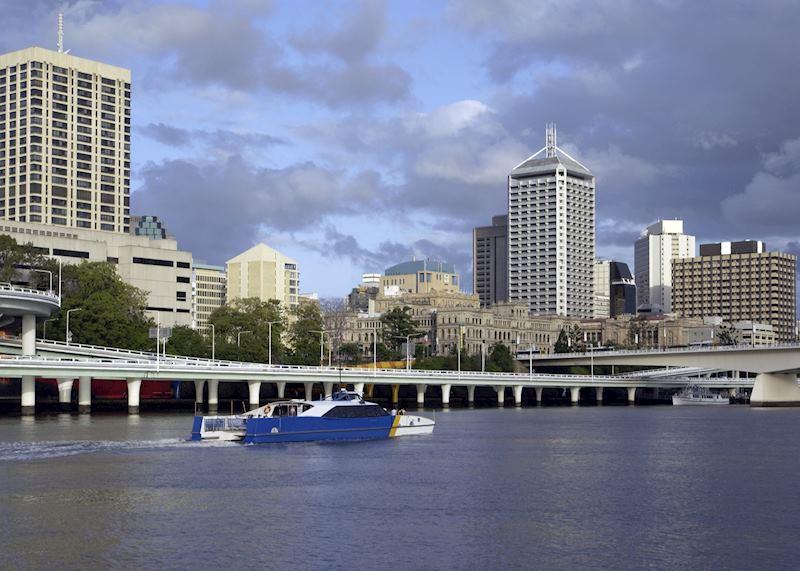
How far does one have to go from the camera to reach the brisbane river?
4800 cm

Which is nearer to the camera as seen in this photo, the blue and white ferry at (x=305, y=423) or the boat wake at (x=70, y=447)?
the boat wake at (x=70, y=447)

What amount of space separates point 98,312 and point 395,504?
119780 mm

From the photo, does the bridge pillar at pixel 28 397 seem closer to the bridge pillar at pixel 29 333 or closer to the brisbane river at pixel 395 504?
the bridge pillar at pixel 29 333

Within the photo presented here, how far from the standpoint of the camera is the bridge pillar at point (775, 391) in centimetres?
18912

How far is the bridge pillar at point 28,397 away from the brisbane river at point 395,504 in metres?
33.5

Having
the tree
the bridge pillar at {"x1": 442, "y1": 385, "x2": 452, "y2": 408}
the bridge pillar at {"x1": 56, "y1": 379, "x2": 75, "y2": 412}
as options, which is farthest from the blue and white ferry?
the bridge pillar at {"x1": 442, "y1": 385, "x2": 452, "y2": 408}

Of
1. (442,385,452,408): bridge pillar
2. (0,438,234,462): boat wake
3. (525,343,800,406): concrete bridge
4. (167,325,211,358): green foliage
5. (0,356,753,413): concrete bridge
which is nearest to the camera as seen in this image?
(0,438,234,462): boat wake

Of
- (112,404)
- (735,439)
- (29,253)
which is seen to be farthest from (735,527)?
(29,253)

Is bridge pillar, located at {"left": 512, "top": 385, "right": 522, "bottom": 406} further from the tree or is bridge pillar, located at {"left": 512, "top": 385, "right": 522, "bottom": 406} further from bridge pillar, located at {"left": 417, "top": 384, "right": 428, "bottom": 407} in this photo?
the tree

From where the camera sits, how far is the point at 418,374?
581ft

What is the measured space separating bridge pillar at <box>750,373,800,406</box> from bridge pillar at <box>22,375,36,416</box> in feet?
367

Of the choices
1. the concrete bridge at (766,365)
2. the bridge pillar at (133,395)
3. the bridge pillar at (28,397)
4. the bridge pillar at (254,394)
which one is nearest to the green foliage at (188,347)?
the bridge pillar at (254,394)

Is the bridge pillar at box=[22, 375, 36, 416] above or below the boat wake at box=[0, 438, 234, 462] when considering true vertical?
above

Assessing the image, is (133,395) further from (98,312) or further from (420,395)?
(420,395)
